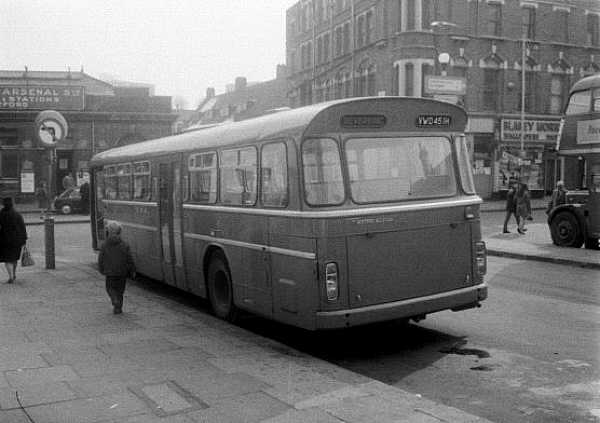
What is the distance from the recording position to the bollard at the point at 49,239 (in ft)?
49.1

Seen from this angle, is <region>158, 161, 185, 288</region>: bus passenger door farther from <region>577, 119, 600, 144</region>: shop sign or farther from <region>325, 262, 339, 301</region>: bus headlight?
<region>577, 119, 600, 144</region>: shop sign

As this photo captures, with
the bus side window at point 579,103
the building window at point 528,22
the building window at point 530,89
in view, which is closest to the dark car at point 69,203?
the bus side window at point 579,103

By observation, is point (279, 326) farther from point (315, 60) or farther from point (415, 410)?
point (315, 60)

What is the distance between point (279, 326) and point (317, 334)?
2.40 feet

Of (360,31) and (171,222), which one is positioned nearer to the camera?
(171,222)

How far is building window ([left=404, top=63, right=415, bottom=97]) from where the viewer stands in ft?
132

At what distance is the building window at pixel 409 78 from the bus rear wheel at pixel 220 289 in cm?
3215

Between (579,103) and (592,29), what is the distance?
3181 centimetres

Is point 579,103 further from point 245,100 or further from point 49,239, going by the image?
point 245,100

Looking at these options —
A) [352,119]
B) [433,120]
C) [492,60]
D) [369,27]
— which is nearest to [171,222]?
[352,119]

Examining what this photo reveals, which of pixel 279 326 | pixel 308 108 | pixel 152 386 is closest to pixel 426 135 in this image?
pixel 308 108

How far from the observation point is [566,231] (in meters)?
19.0

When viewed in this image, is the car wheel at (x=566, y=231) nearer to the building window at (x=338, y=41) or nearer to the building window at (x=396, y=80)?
the building window at (x=396, y=80)

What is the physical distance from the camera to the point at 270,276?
26.9ft
